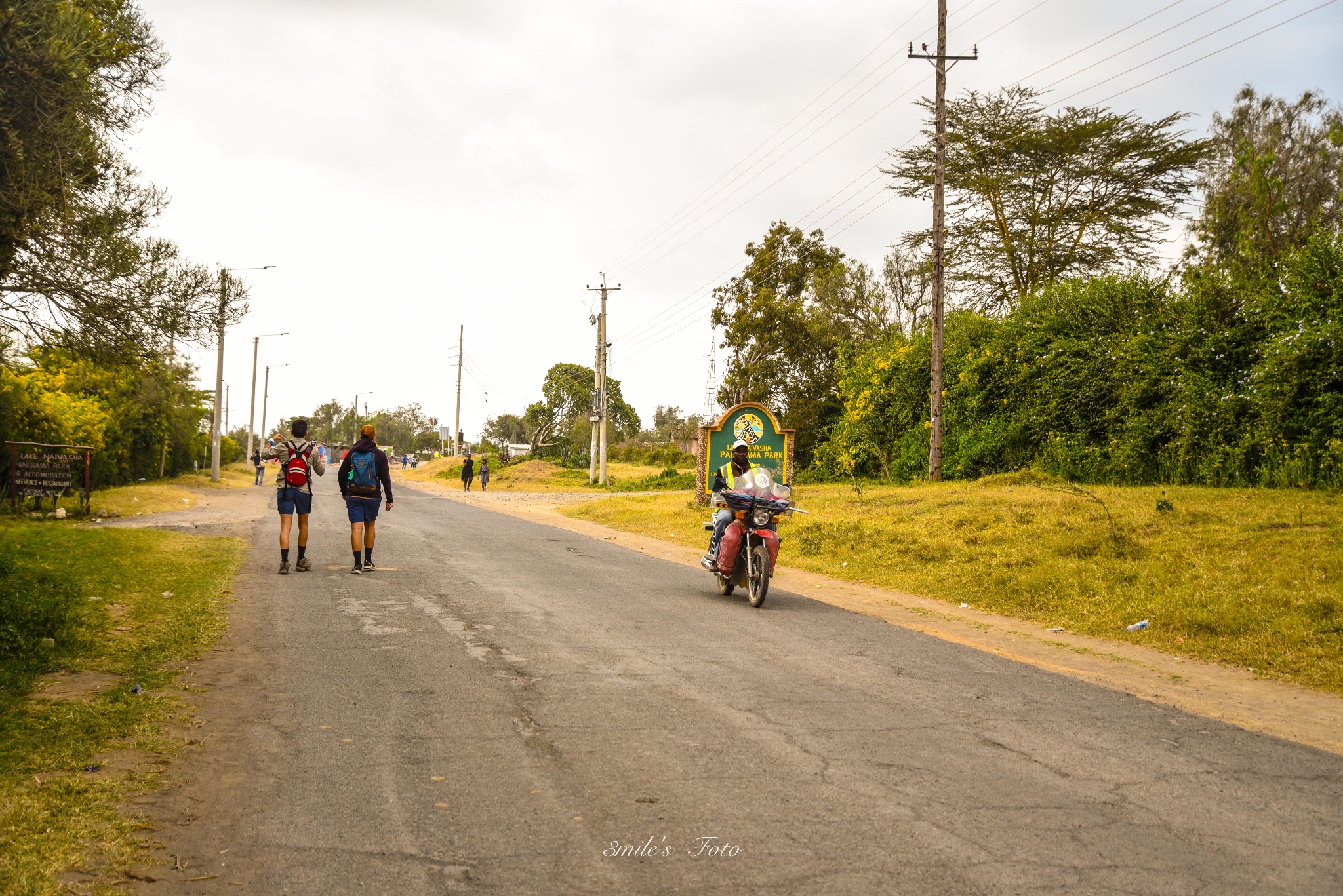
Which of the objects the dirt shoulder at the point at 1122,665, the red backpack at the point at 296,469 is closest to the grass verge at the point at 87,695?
the red backpack at the point at 296,469

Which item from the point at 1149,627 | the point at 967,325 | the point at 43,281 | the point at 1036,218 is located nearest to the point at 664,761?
the point at 1149,627

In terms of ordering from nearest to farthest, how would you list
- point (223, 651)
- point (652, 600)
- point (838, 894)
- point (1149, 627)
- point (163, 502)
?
point (838, 894) < point (223, 651) < point (1149, 627) < point (652, 600) < point (163, 502)

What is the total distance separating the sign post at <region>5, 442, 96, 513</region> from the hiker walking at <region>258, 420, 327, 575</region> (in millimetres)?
8769

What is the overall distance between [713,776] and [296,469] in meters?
9.15

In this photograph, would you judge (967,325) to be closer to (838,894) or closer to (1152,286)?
(1152,286)

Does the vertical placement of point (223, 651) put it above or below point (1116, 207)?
below

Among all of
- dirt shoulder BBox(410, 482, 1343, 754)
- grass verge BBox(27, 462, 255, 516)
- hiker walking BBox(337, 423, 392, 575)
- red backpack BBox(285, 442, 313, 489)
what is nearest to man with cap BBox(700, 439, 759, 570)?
dirt shoulder BBox(410, 482, 1343, 754)

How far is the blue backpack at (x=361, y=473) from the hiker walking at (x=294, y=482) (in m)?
0.39

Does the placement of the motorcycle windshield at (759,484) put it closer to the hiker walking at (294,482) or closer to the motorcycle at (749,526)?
the motorcycle at (749,526)

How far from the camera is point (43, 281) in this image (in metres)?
8.80

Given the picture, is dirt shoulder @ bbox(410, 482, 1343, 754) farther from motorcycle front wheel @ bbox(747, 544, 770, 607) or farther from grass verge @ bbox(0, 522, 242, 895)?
grass verge @ bbox(0, 522, 242, 895)

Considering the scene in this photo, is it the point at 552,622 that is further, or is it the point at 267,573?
the point at 267,573

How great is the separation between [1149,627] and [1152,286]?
507 inches

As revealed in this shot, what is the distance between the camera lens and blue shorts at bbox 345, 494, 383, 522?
40.3 feet
